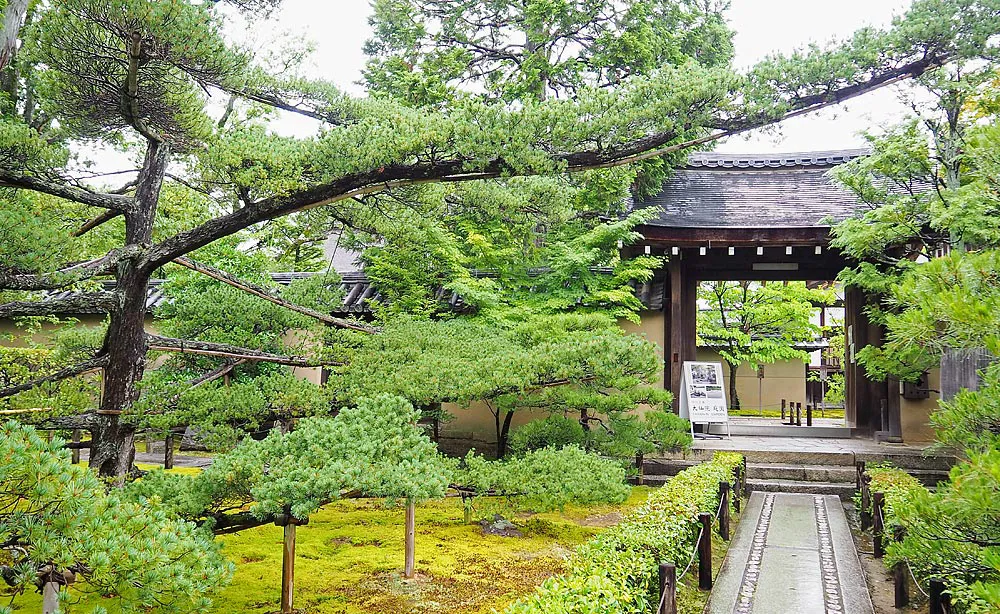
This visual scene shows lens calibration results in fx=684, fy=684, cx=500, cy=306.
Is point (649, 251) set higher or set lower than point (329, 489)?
higher

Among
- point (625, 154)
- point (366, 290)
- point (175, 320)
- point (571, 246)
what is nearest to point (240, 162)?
point (625, 154)

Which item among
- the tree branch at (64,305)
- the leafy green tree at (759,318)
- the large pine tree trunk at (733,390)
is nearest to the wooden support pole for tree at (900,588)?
the tree branch at (64,305)

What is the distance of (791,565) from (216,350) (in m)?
5.50

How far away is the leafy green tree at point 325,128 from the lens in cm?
434

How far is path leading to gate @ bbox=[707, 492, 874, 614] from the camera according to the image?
5.00 meters

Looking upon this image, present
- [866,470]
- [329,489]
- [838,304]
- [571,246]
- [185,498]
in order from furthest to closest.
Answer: [838,304]
[571,246]
[866,470]
[185,498]
[329,489]

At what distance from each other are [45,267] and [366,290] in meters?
6.76

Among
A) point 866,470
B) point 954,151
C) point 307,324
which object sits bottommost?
point 866,470

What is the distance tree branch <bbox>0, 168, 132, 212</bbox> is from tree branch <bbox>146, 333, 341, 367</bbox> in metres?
1.16

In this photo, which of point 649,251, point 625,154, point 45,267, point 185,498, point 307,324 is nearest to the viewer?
point 185,498

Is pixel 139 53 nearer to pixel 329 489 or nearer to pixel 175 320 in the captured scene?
pixel 329 489

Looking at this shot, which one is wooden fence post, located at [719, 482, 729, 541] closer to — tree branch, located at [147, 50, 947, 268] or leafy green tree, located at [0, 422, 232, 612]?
tree branch, located at [147, 50, 947, 268]

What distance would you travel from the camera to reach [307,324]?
714 centimetres

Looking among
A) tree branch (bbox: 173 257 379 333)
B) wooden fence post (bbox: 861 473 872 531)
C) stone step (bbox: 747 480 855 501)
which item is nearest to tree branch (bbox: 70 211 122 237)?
tree branch (bbox: 173 257 379 333)
